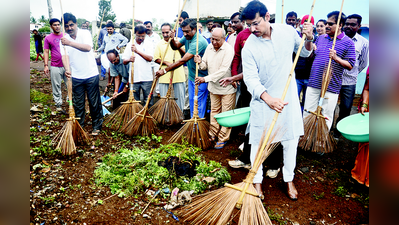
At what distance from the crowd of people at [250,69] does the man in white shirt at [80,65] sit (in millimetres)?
15

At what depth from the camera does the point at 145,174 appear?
315 centimetres

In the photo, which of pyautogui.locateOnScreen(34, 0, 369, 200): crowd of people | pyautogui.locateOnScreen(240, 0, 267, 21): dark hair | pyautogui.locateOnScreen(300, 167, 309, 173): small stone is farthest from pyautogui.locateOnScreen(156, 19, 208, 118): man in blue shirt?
pyautogui.locateOnScreen(300, 167, 309, 173): small stone

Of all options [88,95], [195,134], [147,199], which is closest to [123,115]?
[88,95]

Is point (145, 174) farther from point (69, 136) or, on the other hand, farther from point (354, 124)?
point (354, 124)

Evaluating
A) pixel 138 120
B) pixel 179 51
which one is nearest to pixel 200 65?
pixel 179 51

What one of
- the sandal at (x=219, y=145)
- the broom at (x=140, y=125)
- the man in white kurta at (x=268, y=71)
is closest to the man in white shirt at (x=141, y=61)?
the broom at (x=140, y=125)

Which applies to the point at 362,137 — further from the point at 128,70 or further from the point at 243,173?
the point at 128,70

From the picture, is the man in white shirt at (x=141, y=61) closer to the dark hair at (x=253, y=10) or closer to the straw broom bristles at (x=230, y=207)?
the dark hair at (x=253, y=10)

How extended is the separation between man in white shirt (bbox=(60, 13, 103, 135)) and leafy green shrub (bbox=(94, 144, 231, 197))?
1315mm

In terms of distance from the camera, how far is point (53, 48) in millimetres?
5359

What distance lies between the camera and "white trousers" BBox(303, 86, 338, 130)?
12.8 feet

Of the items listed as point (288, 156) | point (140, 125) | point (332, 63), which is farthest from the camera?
point (140, 125)

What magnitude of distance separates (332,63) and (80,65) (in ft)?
13.5

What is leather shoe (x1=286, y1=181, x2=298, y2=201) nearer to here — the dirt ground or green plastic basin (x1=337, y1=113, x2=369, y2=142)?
the dirt ground
